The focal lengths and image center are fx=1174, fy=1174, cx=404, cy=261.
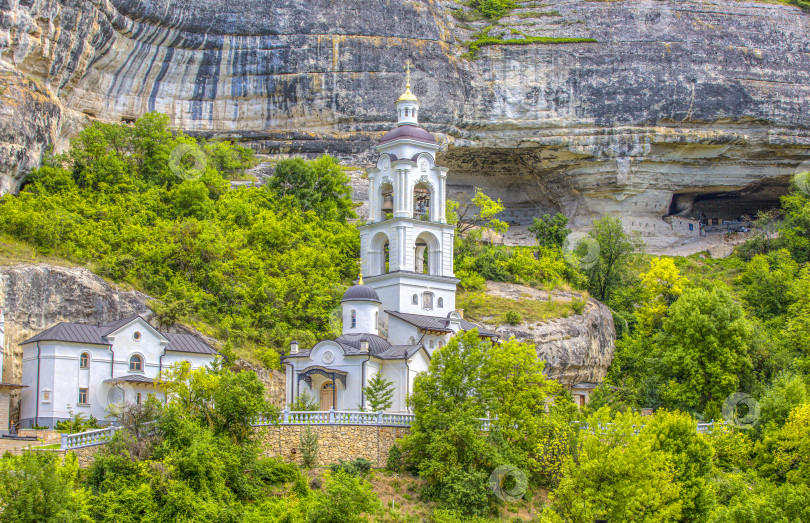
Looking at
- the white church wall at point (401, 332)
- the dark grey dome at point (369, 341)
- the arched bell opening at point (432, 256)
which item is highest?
the arched bell opening at point (432, 256)

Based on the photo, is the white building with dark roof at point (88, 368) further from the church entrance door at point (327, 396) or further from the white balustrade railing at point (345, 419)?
the church entrance door at point (327, 396)

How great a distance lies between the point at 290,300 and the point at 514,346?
12.9 m

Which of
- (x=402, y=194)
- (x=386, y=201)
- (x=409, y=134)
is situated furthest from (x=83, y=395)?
(x=409, y=134)

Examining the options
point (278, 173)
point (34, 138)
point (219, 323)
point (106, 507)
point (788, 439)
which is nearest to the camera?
point (106, 507)

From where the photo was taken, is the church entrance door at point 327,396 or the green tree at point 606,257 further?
the green tree at point 606,257

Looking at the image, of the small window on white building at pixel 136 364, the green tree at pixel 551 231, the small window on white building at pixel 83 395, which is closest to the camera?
the small window on white building at pixel 83 395

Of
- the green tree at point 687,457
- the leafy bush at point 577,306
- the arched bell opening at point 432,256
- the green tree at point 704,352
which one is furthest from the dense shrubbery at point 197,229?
the green tree at point 687,457

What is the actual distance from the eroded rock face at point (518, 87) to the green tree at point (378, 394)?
90.7 feet

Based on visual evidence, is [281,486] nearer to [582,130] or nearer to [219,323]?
[219,323]

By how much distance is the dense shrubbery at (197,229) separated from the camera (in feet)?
154

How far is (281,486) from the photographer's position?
117 feet

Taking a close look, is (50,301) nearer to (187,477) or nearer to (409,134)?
(187,477)

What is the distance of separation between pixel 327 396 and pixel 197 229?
12.9 metres

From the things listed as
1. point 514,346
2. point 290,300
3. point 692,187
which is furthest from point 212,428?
point 692,187
